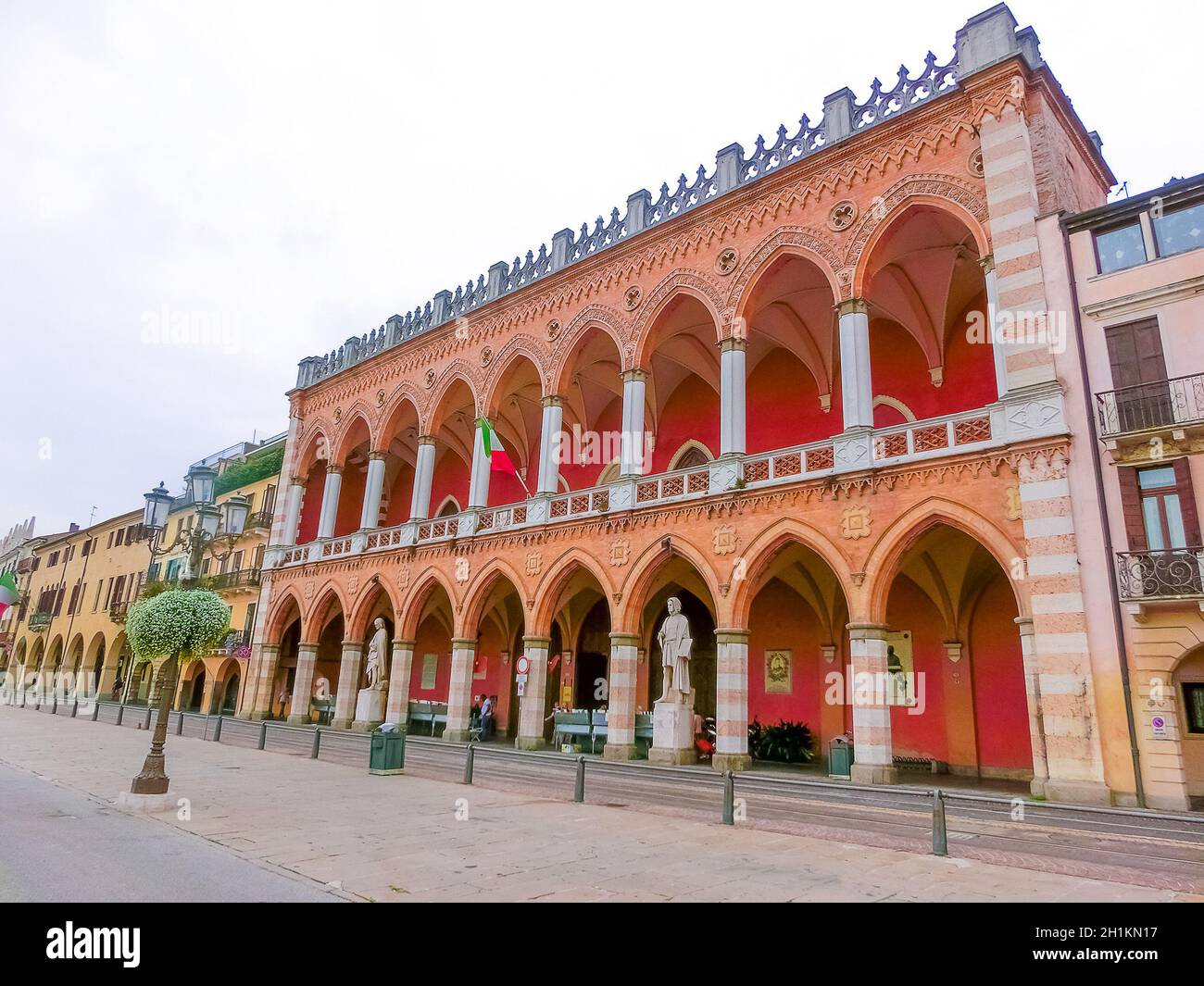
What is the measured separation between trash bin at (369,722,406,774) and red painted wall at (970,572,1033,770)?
1174 centimetres

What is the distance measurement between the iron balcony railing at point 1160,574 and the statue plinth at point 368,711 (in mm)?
19071

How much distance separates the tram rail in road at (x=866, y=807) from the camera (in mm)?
8117

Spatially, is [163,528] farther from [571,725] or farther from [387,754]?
[571,725]

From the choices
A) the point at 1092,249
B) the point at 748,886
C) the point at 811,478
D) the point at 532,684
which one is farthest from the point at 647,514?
the point at 748,886

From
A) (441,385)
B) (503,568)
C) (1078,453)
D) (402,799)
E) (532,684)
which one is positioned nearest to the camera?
(402,799)

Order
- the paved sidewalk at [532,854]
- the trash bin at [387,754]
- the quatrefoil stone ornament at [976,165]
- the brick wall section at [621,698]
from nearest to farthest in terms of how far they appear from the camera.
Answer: the paved sidewalk at [532,854]
the quatrefoil stone ornament at [976,165]
the trash bin at [387,754]
the brick wall section at [621,698]

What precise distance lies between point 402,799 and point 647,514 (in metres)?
8.26

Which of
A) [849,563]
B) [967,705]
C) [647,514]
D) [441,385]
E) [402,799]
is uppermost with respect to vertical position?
[441,385]

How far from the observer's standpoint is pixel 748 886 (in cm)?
588

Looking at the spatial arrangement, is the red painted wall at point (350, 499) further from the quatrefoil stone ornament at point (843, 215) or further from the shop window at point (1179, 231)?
the shop window at point (1179, 231)

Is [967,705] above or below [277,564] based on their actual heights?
below

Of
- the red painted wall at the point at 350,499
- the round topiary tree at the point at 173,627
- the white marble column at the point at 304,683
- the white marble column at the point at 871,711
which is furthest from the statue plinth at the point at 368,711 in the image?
the white marble column at the point at 871,711

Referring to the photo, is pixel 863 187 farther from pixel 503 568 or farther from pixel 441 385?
pixel 441 385

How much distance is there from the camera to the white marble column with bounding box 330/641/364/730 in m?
23.0
